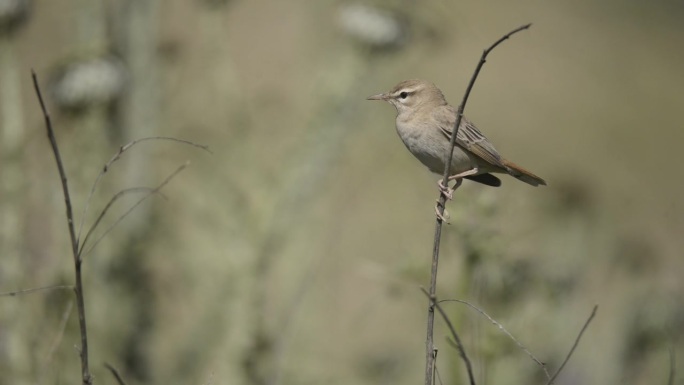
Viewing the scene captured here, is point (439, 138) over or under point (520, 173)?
over

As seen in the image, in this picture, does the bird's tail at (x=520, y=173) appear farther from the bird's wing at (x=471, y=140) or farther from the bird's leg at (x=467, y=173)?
the bird's leg at (x=467, y=173)

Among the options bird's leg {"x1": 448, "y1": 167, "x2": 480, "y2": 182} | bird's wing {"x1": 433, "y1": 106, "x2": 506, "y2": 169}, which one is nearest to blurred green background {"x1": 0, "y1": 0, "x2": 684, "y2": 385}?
bird's leg {"x1": 448, "y1": 167, "x2": 480, "y2": 182}

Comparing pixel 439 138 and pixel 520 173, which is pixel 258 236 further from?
pixel 520 173

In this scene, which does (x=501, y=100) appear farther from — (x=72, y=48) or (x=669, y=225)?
(x=72, y=48)

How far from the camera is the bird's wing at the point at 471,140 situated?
3197 mm

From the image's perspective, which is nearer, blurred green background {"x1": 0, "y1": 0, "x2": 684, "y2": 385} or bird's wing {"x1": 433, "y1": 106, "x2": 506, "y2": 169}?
bird's wing {"x1": 433, "y1": 106, "x2": 506, "y2": 169}

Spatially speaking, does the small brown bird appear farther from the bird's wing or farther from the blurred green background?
the blurred green background

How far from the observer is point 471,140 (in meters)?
3.23

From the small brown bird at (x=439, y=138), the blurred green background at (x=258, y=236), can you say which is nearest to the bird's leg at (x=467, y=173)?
the small brown bird at (x=439, y=138)

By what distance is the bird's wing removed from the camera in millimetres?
3197

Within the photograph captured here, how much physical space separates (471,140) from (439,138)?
0.12 metres

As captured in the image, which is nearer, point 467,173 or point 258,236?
point 467,173

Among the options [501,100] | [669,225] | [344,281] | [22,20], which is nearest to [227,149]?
[22,20]

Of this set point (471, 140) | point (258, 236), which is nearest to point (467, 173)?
point (471, 140)
